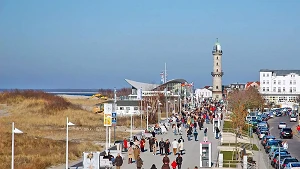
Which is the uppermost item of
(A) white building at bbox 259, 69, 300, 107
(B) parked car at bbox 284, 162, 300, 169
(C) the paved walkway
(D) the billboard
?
(A) white building at bbox 259, 69, 300, 107

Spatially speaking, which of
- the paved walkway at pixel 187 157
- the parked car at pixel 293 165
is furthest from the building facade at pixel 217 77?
the parked car at pixel 293 165

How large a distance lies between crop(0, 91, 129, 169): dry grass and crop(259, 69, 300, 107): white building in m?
70.6

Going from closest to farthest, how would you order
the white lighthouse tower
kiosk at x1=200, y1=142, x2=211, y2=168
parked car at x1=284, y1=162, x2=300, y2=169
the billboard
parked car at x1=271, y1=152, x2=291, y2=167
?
parked car at x1=284, y1=162, x2=300, y2=169 → kiosk at x1=200, y1=142, x2=211, y2=168 → the billboard → parked car at x1=271, y1=152, x2=291, y2=167 → the white lighthouse tower

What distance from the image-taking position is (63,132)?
183 feet

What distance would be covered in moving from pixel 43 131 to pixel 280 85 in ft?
344

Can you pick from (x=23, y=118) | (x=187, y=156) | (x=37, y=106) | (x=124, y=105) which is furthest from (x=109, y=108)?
(x=124, y=105)

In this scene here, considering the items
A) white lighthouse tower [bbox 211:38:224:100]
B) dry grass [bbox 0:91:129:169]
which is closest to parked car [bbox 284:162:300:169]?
dry grass [bbox 0:91:129:169]

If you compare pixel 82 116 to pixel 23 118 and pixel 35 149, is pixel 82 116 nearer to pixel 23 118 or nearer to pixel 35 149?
pixel 23 118

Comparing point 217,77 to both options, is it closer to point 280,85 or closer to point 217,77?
point 217,77

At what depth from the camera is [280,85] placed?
152 m

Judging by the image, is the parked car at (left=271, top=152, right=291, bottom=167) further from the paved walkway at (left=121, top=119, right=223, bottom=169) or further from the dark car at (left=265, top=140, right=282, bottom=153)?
the dark car at (left=265, top=140, right=282, bottom=153)

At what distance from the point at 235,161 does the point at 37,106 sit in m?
52.4

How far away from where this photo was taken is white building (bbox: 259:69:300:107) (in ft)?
493

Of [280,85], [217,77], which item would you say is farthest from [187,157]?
[217,77]
